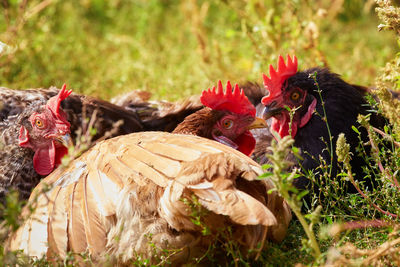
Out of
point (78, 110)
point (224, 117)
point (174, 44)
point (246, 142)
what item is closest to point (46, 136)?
point (78, 110)

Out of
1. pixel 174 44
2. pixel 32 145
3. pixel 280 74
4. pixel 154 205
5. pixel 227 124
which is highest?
pixel 174 44

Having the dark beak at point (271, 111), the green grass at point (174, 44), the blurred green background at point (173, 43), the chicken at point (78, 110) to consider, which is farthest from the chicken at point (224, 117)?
the blurred green background at point (173, 43)

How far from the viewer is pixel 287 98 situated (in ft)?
11.7

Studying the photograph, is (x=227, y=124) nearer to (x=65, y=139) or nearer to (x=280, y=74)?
(x=280, y=74)

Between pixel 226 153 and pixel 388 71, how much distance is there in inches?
61.0

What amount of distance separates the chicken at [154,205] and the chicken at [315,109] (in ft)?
2.77

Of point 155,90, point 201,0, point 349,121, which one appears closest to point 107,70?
point 155,90

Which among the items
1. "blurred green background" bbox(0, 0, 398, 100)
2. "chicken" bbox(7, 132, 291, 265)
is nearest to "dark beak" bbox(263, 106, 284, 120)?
"chicken" bbox(7, 132, 291, 265)

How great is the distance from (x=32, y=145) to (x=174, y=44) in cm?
421

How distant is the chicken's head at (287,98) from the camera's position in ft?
11.6

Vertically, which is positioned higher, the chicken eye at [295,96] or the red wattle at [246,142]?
the chicken eye at [295,96]

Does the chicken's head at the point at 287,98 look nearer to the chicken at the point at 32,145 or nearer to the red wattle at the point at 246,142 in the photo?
the red wattle at the point at 246,142

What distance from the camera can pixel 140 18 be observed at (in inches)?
317

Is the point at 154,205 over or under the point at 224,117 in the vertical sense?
under
